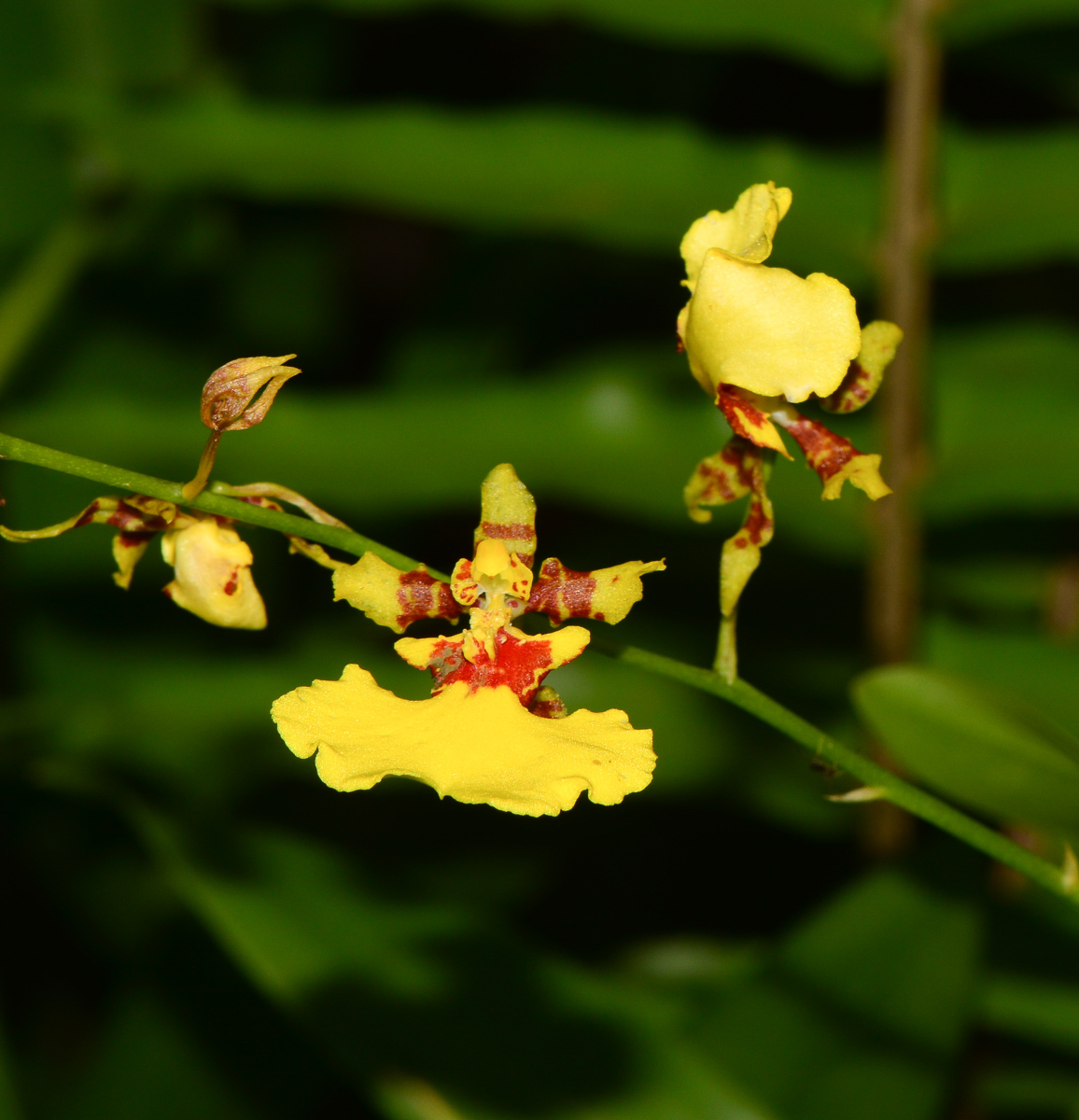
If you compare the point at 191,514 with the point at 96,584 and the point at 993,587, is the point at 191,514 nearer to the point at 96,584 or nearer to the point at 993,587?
the point at 96,584

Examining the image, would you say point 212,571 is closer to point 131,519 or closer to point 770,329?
point 131,519

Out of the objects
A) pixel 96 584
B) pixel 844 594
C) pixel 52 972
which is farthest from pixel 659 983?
pixel 52 972

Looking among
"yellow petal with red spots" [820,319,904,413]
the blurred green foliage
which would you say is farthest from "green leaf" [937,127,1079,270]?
"yellow petal with red spots" [820,319,904,413]

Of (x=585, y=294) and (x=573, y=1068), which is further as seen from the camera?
(x=585, y=294)

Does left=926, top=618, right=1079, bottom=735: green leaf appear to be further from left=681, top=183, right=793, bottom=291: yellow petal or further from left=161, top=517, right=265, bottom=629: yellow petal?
left=161, top=517, right=265, bottom=629: yellow petal

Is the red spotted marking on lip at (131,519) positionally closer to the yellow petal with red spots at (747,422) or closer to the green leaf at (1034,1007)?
the yellow petal with red spots at (747,422)

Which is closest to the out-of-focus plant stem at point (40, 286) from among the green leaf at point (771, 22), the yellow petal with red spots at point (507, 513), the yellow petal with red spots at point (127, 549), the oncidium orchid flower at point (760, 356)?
the green leaf at point (771, 22)
